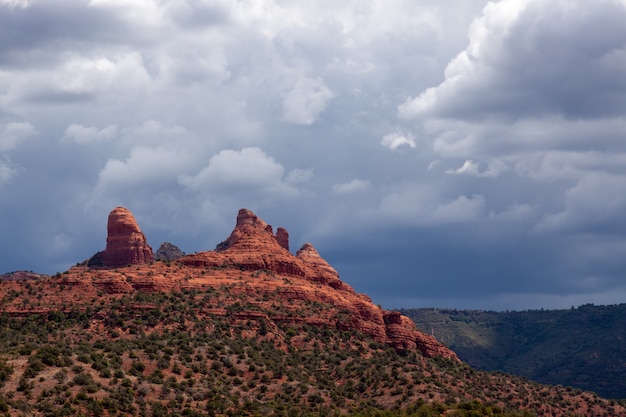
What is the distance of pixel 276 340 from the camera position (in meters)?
157

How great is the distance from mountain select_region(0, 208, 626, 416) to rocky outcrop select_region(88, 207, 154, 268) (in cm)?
26

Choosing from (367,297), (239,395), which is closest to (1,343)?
(239,395)

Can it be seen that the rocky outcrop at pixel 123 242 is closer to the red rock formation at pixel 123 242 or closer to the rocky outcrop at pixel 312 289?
the red rock formation at pixel 123 242

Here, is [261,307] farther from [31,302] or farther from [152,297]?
[31,302]

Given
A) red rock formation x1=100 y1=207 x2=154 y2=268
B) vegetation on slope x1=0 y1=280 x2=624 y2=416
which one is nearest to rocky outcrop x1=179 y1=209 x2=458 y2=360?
vegetation on slope x1=0 y1=280 x2=624 y2=416

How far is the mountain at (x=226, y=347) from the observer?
120438 mm

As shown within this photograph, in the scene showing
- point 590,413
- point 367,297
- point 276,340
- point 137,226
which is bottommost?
point 590,413

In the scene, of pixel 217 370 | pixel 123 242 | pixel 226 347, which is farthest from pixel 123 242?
pixel 217 370

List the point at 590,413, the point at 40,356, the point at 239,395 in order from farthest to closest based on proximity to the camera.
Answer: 1. the point at 590,413
2. the point at 239,395
3. the point at 40,356

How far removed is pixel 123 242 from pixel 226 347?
166 ft

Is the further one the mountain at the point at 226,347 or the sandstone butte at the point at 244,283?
the sandstone butte at the point at 244,283

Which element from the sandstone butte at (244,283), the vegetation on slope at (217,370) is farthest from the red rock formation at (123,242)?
the vegetation on slope at (217,370)

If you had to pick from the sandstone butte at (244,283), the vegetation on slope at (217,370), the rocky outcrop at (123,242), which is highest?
the rocky outcrop at (123,242)

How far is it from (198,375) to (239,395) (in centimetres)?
701
